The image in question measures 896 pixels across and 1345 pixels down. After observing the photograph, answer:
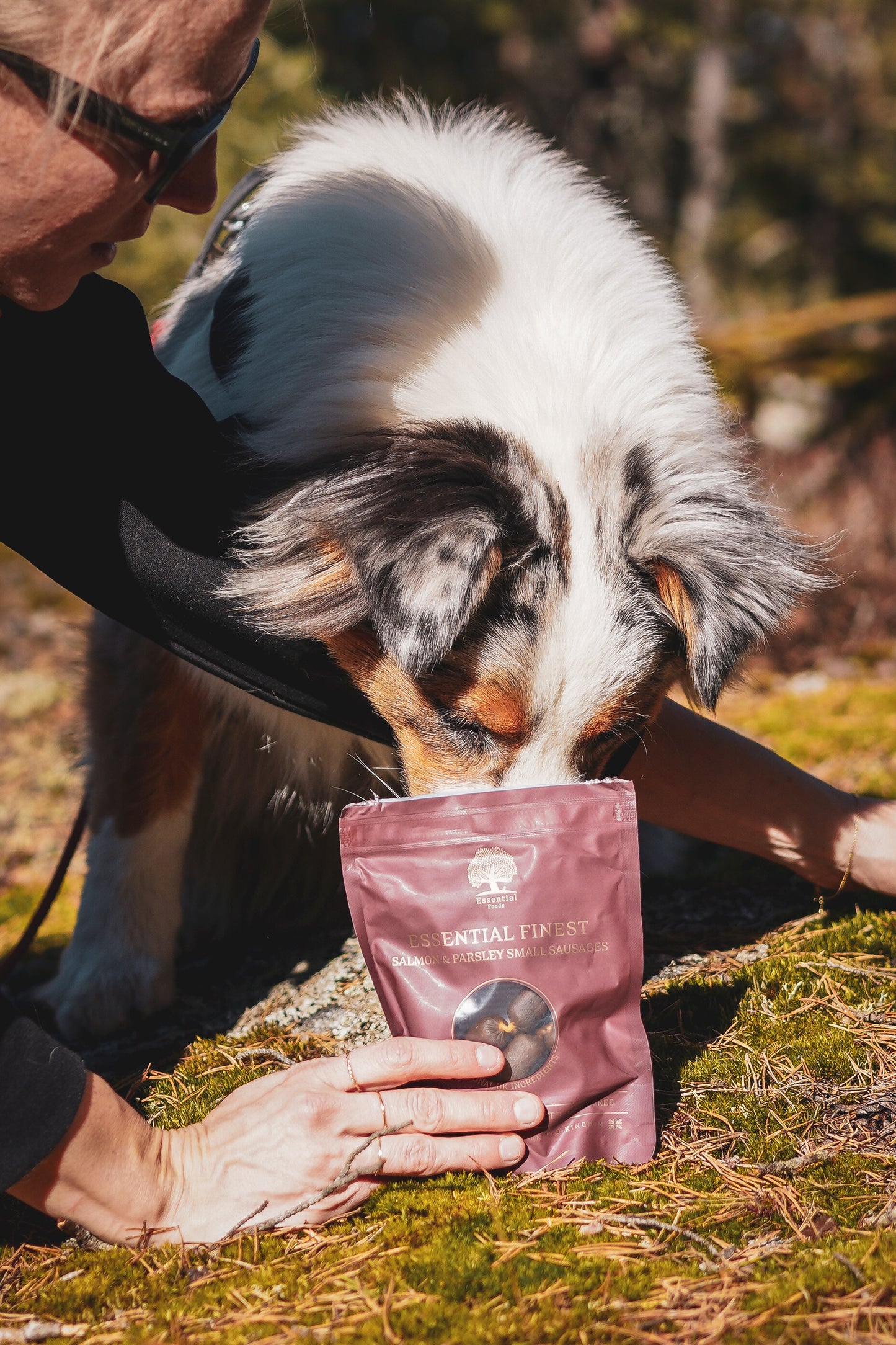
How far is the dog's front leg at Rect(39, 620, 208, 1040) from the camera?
8.16 feet

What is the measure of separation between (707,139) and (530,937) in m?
17.8

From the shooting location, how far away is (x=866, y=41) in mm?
19625

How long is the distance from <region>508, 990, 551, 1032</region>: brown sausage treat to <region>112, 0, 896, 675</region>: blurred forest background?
7.67 m

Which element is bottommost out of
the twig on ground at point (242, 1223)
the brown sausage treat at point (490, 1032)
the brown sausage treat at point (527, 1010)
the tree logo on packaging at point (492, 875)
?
the twig on ground at point (242, 1223)

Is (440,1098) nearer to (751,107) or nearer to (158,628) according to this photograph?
(158,628)

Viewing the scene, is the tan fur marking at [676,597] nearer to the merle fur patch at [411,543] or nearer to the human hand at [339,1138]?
the merle fur patch at [411,543]

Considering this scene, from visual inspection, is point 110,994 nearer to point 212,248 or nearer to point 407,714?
point 407,714

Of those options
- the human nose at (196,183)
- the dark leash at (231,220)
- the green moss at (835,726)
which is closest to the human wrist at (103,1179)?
the human nose at (196,183)

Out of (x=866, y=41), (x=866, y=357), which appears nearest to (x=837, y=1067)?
(x=866, y=357)

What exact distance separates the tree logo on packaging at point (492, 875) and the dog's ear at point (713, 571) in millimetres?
676

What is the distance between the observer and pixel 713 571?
2078mm

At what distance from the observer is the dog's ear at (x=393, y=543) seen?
186cm

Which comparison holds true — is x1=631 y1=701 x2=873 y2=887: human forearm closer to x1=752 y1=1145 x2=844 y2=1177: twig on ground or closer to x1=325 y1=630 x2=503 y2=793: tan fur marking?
x1=325 y1=630 x2=503 y2=793: tan fur marking

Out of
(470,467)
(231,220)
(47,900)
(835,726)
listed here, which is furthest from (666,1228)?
(835,726)
